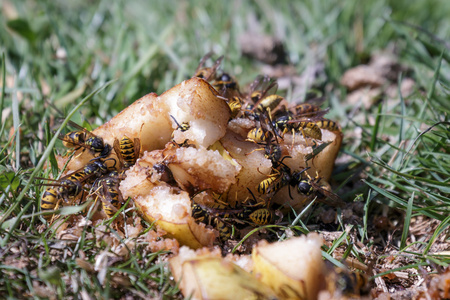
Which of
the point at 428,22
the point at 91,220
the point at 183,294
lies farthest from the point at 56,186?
the point at 428,22

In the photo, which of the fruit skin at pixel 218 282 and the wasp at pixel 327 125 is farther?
the wasp at pixel 327 125

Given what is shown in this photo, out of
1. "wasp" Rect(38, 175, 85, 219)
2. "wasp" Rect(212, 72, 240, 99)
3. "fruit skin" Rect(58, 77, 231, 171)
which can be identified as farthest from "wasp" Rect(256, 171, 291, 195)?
"wasp" Rect(38, 175, 85, 219)

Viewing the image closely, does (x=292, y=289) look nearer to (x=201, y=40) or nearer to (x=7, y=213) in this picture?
(x=7, y=213)

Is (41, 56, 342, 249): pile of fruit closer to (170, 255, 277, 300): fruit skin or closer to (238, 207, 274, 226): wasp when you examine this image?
(238, 207, 274, 226): wasp

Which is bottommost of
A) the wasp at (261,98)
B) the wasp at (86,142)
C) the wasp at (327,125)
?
the wasp at (327,125)

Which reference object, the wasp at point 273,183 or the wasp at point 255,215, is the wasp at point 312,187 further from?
the wasp at point 255,215

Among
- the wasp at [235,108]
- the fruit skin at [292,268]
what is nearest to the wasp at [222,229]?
the fruit skin at [292,268]

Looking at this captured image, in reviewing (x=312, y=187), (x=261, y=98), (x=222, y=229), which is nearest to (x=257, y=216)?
(x=222, y=229)

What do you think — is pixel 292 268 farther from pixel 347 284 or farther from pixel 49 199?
pixel 49 199
